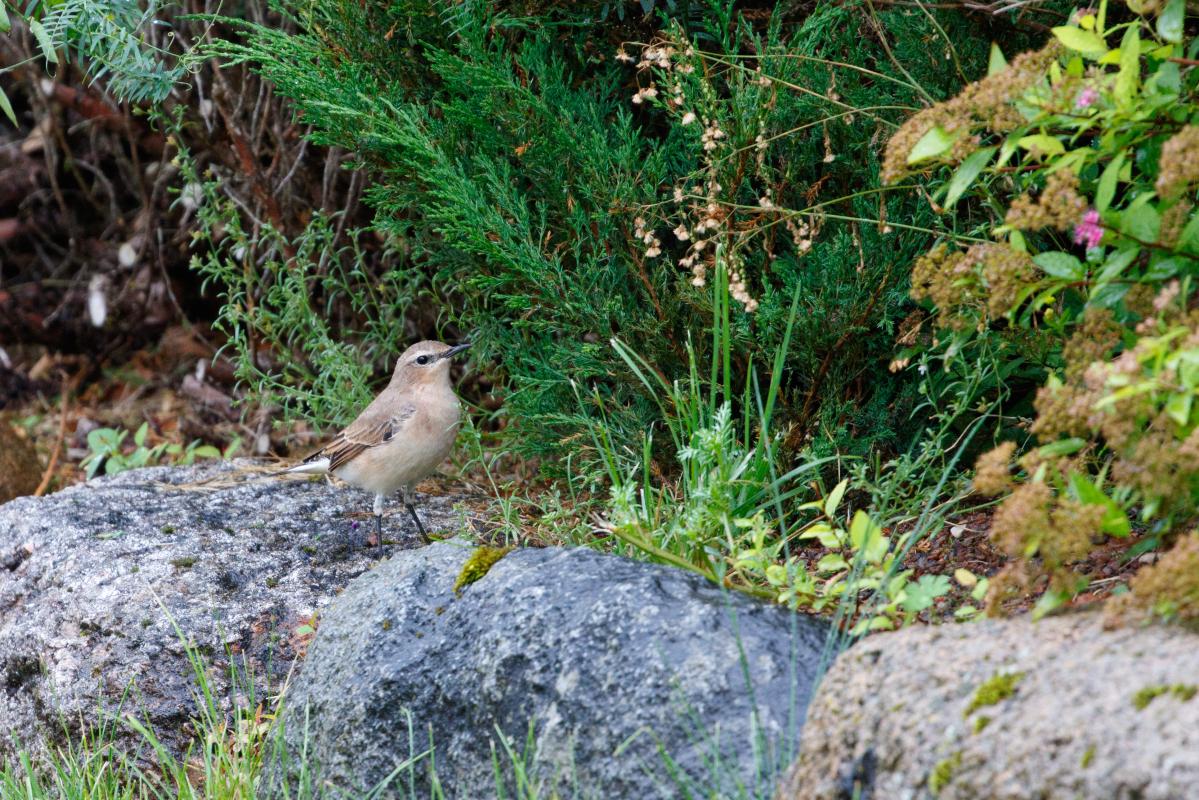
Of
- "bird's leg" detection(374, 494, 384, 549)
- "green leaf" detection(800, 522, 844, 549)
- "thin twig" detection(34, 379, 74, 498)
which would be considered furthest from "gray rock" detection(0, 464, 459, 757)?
"green leaf" detection(800, 522, 844, 549)

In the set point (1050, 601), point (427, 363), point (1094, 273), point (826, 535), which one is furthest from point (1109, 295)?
point (427, 363)

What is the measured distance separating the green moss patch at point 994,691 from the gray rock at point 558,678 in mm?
569

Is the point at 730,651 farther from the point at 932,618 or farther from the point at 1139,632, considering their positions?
the point at 1139,632

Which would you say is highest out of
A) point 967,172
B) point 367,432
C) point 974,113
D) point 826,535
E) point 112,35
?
point 112,35

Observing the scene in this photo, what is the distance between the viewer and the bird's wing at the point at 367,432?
538cm

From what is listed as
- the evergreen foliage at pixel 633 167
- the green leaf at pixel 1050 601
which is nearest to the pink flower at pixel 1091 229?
the green leaf at pixel 1050 601

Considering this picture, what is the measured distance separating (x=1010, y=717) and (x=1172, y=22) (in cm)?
164

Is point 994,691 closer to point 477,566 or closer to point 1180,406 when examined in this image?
point 1180,406

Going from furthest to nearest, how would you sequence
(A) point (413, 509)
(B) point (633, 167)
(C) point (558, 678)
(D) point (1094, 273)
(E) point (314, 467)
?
1. (E) point (314, 467)
2. (A) point (413, 509)
3. (B) point (633, 167)
4. (C) point (558, 678)
5. (D) point (1094, 273)

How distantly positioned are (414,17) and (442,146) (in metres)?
0.51

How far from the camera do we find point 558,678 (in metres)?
3.32

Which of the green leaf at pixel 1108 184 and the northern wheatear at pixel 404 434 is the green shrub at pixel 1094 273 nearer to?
the green leaf at pixel 1108 184

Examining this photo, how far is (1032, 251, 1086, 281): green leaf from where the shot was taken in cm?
299

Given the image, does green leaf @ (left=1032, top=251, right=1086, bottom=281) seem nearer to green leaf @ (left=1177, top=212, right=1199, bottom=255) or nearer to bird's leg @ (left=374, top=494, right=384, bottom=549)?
green leaf @ (left=1177, top=212, right=1199, bottom=255)
